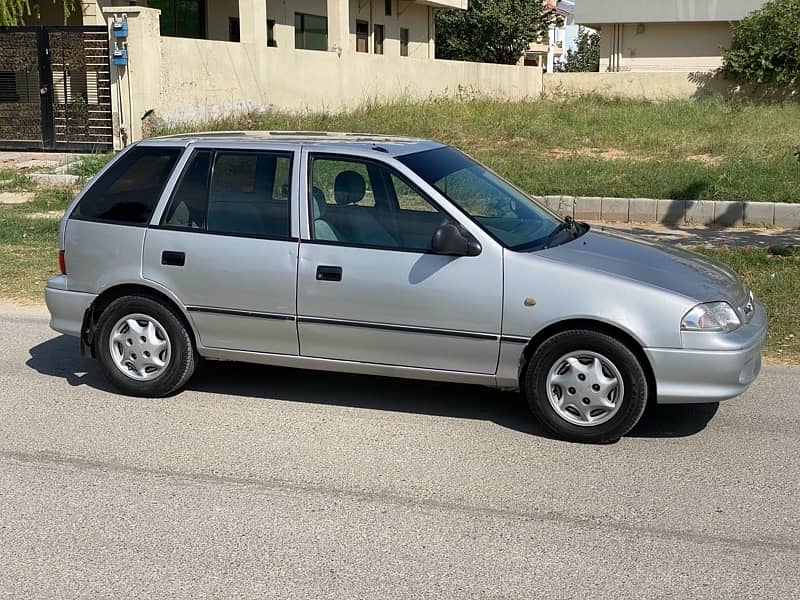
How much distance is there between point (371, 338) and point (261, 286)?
0.77 meters

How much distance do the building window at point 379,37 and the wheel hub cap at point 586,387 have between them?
1286 inches

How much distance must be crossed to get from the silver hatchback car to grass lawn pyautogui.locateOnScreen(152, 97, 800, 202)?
9.02 m

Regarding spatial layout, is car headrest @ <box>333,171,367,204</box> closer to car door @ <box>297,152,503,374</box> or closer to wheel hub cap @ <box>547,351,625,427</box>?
car door @ <box>297,152,503,374</box>

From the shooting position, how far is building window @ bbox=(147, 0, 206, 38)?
1039 inches

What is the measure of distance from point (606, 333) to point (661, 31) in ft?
124

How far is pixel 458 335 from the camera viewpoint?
5602mm

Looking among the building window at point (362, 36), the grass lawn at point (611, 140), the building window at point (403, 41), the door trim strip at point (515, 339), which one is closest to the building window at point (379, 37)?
the building window at point (362, 36)

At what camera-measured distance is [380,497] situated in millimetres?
4805

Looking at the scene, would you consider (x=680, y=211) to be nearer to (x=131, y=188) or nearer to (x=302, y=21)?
(x=131, y=188)

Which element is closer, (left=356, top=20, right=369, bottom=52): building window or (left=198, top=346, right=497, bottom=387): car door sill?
(left=198, top=346, right=497, bottom=387): car door sill

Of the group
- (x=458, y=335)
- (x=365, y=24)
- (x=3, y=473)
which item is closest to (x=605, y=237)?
(x=458, y=335)

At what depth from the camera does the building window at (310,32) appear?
3050 centimetres

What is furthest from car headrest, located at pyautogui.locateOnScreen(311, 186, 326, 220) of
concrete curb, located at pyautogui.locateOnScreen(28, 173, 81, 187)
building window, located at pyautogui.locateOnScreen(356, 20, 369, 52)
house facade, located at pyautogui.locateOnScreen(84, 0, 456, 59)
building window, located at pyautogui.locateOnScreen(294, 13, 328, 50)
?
building window, located at pyautogui.locateOnScreen(356, 20, 369, 52)

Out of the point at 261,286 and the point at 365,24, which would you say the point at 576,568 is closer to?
the point at 261,286
